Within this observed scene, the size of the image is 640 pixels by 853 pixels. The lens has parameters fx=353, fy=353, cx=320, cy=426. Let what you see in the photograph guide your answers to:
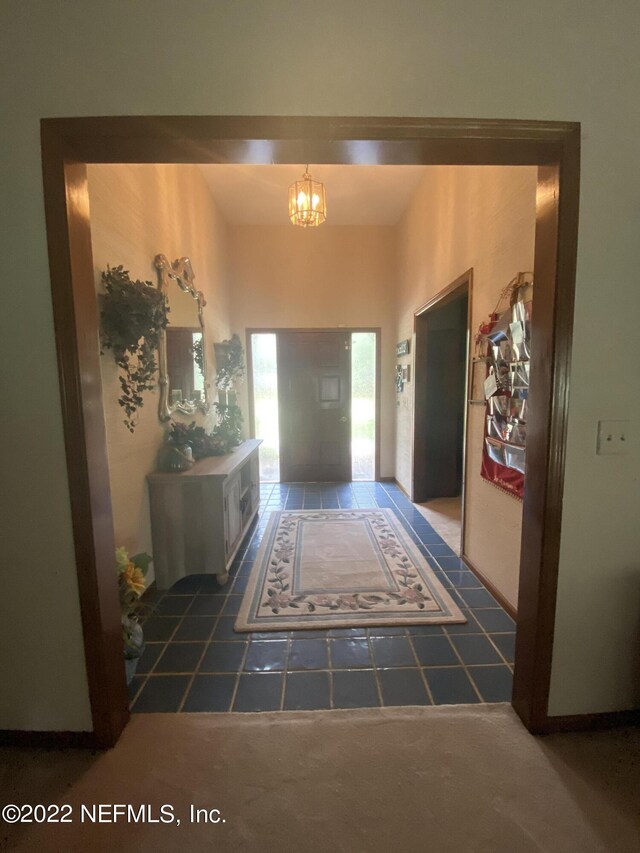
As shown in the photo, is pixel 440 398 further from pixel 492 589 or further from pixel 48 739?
pixel 48 739

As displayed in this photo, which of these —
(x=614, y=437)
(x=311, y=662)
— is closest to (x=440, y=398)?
(x=614, y=437)

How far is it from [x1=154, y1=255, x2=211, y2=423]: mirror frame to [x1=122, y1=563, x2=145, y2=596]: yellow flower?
1217 mm

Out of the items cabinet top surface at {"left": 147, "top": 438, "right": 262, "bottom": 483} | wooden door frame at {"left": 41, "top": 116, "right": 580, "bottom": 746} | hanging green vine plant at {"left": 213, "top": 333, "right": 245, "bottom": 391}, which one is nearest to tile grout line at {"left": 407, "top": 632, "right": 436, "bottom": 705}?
wooden door frame at {"left": 41, "top": 116, "right": 580, "bottom": 746}

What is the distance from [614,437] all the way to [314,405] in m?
3.83

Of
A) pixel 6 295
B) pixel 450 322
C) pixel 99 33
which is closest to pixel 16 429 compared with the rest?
pixel 6 295

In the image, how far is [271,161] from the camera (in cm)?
123

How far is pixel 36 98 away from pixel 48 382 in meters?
0.86

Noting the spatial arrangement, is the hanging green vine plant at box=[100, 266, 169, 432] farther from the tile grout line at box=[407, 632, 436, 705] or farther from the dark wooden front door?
the dark wooden front door

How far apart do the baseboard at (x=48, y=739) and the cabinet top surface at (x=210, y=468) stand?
4.18 ft

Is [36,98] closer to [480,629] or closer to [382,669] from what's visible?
[382,669]

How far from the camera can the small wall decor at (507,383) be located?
1845 millimetres

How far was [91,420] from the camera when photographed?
48.1 inches

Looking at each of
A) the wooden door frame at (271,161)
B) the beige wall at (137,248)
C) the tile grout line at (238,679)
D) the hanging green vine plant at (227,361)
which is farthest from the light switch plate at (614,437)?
the hanging green vine plant at (227,361)

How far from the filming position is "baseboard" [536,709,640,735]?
4.44ft
